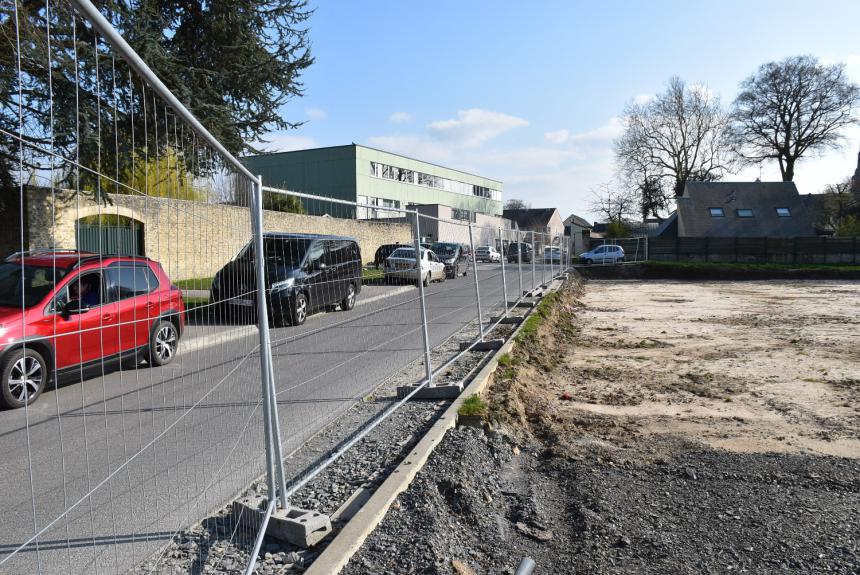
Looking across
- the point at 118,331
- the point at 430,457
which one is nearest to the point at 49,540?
the point at 118,331

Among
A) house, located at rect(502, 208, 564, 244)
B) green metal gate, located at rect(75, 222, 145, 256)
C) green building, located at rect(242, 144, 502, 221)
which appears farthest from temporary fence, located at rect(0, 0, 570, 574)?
house, located at rect(502, 208, 564, 244)

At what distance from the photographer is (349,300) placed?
584 centimetres

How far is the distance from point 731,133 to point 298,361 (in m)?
65.8

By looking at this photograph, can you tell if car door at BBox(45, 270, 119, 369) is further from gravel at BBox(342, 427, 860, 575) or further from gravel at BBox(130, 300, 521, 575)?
gravel at BBox(342, 427, 860, 575)

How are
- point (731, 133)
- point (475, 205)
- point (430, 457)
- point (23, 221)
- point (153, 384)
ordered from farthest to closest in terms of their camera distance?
point (475, 205) → point (731, 133) → point (430, 457) → point (153, 384) → point (23, 221)

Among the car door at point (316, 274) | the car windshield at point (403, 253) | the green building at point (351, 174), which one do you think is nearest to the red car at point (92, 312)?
the car door at point (316, 274)

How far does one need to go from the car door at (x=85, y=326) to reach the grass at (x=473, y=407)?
386cm

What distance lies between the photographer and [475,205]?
77938 millimetres

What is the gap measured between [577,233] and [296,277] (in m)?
77.4

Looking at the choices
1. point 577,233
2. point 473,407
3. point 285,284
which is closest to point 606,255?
point 577,233

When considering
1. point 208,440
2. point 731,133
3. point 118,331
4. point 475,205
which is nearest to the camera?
point 118,331

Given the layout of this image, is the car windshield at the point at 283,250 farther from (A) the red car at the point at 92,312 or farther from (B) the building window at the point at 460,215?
(B) the building window at the point at 460,215

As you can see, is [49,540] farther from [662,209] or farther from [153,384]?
[662,209]

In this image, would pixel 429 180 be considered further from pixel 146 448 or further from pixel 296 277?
pixel 146 448
